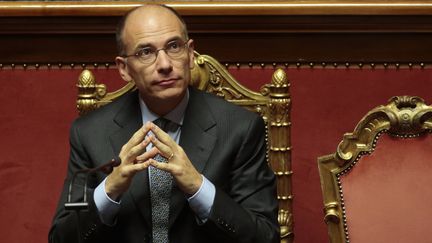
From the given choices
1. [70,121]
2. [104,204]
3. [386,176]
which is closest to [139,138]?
[104,204]

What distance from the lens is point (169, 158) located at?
2113mm

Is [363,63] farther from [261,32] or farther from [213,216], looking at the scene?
[213,216]

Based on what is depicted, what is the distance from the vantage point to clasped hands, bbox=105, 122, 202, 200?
2096 millimetres

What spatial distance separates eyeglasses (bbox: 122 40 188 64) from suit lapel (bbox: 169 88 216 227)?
17cm

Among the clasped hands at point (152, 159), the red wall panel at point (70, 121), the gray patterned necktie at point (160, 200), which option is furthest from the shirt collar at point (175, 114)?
the red wall panel at point (70, 121)

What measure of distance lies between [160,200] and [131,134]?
0.62 feet

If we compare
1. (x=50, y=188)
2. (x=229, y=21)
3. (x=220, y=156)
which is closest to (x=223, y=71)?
(x=220, y=156)

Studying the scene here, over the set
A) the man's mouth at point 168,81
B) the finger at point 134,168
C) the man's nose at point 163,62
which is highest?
the man's nose at point 163,62

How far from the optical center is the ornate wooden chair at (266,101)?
97.6 inches

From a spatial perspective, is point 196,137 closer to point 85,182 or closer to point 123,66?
point 123,66

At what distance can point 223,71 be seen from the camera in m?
2.52

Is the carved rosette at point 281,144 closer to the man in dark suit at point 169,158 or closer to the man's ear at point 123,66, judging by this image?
the man in dark suit at point 169,158

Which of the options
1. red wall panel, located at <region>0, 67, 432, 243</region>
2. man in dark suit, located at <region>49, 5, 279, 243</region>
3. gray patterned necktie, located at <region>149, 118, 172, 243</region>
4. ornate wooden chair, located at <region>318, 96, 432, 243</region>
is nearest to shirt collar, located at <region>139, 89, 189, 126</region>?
man in dark suit, located at <region>49, 5, 279, 243</region>

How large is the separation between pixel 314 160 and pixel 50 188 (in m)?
0.91
